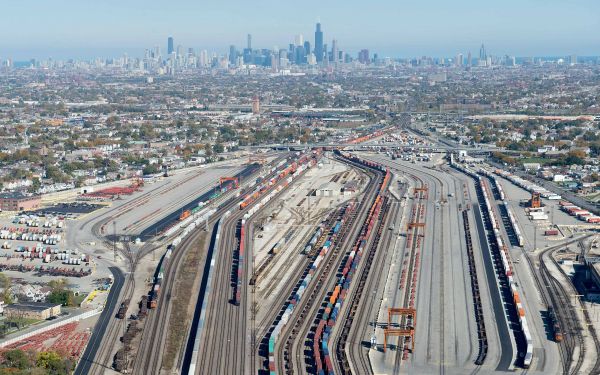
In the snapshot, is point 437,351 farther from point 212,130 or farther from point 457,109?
point 457,109

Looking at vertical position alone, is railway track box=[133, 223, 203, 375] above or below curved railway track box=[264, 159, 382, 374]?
below

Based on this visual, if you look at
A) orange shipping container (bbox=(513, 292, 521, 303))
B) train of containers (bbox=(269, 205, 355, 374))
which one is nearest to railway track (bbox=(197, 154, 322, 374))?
train of containers (bbox=(269, 205, 355, 374))

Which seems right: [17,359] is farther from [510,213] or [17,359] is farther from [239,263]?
[510,213]

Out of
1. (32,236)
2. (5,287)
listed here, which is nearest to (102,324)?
(5,287)

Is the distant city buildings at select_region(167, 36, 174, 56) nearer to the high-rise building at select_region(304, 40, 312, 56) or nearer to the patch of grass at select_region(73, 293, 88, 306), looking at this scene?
the high-rise building at select_region(304, 40, 312, 56)

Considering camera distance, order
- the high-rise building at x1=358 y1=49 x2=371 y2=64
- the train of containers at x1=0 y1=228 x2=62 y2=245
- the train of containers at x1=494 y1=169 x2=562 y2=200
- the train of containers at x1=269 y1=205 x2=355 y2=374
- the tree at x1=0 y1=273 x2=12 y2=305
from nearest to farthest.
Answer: the train of containers at x1=269 y1=205 x2=355 y2=374 < the tree at x1=0 y1=273 x2=12 y2=305 < the train of containers at x1=0 y1=228 x2=62 y2=245 < the train of containers at x1=494 y1=169 x2=562 y2=200 < the high-rise building at x1=358 y1=49 x2=371 y2=64

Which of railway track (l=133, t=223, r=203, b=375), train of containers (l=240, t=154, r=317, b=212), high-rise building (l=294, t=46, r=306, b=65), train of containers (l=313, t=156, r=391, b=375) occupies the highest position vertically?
high-rise building (l=294, t=46, r=306, b=65)

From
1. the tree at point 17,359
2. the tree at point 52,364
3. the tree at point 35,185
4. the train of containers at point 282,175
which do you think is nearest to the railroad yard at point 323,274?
the train of containers at point 282,175
